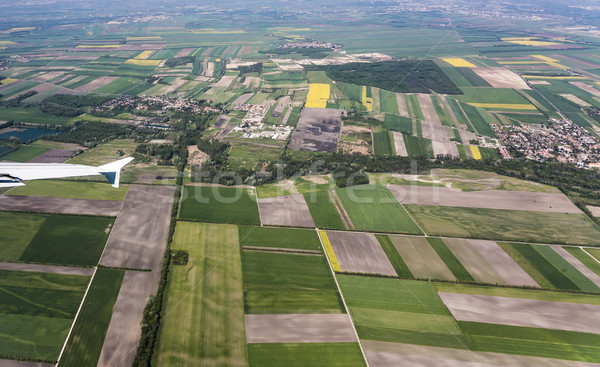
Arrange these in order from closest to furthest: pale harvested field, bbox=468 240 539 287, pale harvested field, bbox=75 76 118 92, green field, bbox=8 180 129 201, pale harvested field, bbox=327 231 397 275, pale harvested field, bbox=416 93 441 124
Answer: pale harvested field, bbox=468 240 539 287 → pale harvested field, bbox=327 231 397 275 → green field, bbox=8 180 129 201 → pale harvested field, bbox=416 93 441 124 → pale harvested field, bbox=75 76 118 92

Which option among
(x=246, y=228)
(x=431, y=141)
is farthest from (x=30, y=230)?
(x=431, y=141)

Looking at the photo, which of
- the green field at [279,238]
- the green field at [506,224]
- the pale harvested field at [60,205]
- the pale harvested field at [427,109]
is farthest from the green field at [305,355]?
the pale harvested field at [427,109]

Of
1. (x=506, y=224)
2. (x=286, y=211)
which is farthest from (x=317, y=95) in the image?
(x=506, y=224)

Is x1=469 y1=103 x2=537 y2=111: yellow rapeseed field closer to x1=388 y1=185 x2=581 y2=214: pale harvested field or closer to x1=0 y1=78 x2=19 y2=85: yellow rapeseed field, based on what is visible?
x1=388 y1=185 x2=581 y2=214: pale harvested field

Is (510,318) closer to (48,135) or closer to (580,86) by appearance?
(48,135)

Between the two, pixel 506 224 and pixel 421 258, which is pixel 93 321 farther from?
pixel 506 224

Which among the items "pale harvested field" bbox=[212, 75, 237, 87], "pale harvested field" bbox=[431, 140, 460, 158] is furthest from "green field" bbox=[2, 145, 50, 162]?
"pale harvested field" bbox=[431, 140, 460, 158]

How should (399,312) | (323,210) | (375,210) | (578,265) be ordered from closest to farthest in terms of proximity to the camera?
(399,312) → (578,265) → (323,210) → (375,210)
